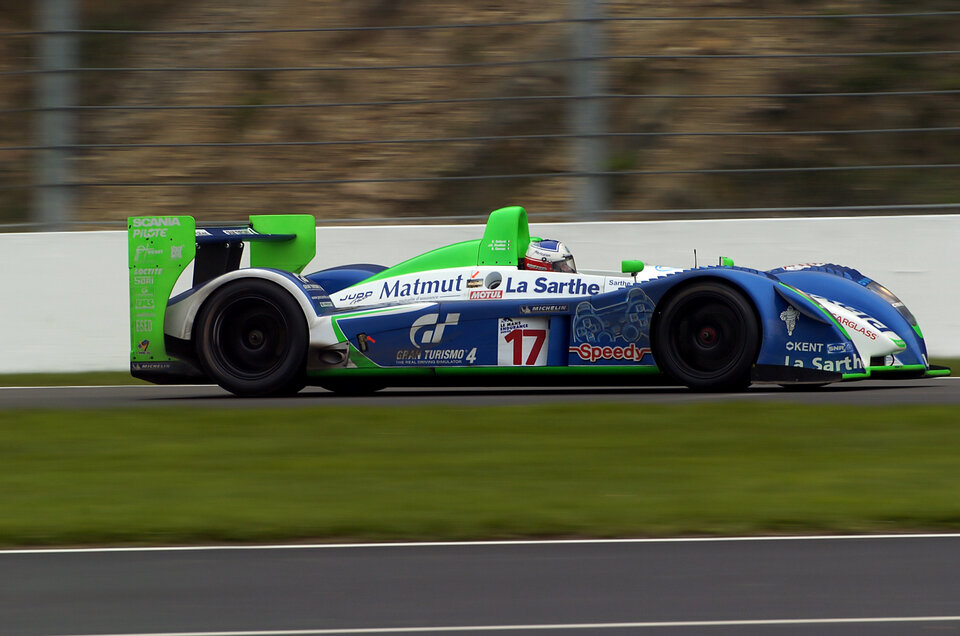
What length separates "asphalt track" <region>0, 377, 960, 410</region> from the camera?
29.6 ft

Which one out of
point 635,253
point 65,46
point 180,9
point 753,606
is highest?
point 180,9

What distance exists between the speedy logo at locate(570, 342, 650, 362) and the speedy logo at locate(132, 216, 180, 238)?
10.0 feet

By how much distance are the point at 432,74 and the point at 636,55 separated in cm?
210

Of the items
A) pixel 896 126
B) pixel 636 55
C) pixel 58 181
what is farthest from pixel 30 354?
pixel 896 126

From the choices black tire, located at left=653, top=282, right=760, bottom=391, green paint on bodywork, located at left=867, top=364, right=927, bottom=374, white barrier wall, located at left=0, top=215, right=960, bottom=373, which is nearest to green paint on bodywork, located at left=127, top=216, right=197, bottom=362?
white barrier wall, located at left=0, top=215, right=960, bottom=373

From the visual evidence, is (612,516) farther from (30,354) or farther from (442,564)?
(30,354)

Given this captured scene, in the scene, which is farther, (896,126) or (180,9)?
(180,9)

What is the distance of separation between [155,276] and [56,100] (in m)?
3.76

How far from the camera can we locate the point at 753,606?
4059 mm

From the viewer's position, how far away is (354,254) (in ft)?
39.5

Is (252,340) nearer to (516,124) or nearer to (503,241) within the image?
(503,241)

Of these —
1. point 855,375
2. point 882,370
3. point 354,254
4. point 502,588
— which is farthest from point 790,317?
point 502,588

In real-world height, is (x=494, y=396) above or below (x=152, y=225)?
below

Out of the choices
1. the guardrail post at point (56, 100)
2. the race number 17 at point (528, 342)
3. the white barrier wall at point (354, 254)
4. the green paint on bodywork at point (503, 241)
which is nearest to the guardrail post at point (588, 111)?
the white barrier wall at point (354, 254)
